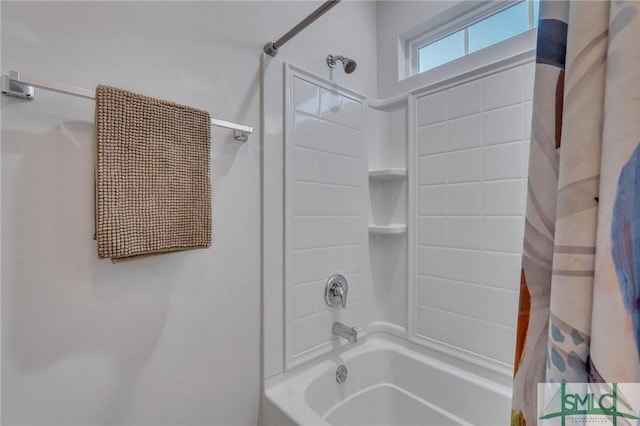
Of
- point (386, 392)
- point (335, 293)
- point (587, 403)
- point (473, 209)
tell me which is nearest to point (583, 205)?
point (587, 403)

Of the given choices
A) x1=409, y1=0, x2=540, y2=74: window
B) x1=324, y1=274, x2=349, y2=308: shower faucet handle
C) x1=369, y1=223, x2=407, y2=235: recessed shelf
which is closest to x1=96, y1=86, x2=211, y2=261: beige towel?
x1=324, y1=274, x2=349, y2=308: shower faucet handle

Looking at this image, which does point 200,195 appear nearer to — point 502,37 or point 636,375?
point 636,375

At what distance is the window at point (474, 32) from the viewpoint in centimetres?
138

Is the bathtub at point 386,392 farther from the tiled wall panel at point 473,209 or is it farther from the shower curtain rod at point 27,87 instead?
the shower curtain rod at point 27,87

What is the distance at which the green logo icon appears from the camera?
1.19ft

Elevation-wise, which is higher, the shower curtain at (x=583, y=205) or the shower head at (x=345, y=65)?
the shower head at (x=345, y=65)

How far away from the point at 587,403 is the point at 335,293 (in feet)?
3.72

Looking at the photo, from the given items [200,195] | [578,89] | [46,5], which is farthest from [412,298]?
[46,5]

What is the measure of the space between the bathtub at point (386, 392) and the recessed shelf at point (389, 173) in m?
0.94

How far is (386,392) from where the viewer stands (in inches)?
62.5

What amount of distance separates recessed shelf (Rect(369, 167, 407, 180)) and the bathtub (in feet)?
3.07

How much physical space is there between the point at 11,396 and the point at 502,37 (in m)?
2.23

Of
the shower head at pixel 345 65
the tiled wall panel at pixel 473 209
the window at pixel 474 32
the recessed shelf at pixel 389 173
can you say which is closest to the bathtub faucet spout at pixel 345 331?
the tiled wall panel at pixel 473 209

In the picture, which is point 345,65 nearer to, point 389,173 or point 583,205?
point 389,173
